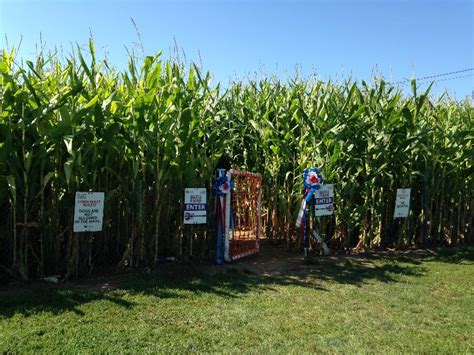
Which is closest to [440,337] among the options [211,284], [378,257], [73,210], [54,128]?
[211,284]

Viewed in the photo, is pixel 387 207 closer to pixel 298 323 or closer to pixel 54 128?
pixel 298 323

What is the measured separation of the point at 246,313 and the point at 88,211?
2255 millimetres

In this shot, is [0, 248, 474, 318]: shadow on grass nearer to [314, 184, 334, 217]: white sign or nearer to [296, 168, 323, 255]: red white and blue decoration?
[296, 168, 323, 255]: red white and blue decoration

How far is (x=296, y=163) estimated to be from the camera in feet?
26.3

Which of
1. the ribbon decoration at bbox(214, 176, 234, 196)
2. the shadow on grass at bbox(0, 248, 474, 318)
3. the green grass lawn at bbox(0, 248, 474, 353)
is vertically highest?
the ribbon decoration at bbox(214, 176, 234, 196)

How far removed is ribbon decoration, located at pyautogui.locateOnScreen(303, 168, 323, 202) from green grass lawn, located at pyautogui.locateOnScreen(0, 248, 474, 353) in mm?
1351

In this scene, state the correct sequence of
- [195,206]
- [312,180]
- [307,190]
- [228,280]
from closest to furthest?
[228,280], [195,206], [312,180], [307,190]

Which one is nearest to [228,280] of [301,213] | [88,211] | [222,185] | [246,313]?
[246,313]

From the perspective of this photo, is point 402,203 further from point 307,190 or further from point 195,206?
point 195,206

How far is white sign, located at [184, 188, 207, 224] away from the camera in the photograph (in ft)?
20.3

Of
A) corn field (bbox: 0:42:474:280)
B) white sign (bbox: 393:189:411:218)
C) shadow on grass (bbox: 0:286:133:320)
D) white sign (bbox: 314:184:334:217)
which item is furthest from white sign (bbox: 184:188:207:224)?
white sign (bbox: 393:189:411:218)

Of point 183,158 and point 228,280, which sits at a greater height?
point 183,158

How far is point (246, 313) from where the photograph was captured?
4531 mm

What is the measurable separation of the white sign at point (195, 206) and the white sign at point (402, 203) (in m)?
3.66
